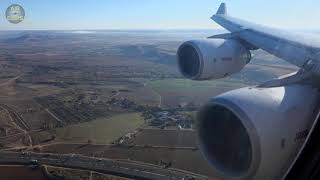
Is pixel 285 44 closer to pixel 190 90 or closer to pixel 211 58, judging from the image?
pixel 211 58

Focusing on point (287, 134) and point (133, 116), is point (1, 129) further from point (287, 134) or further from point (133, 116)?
point (287, 134)

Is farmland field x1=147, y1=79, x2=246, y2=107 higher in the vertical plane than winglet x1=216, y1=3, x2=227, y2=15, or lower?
lower

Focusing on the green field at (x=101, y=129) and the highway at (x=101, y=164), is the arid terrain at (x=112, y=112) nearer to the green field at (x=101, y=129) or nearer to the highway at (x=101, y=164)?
the green field at (x=101, y=129)

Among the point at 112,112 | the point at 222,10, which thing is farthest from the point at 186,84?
the point at 222,10

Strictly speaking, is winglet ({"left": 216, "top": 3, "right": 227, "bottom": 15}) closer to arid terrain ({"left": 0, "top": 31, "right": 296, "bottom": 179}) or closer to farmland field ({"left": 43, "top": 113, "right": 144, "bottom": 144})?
arid terrain ({"left": 0, "top": 31, "right": 296, "bottom": 179})

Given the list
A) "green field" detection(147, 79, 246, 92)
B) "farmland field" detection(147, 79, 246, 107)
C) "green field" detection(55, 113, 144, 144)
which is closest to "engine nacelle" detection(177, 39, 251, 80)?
"green field" detection(55, 113, 144, 144)
